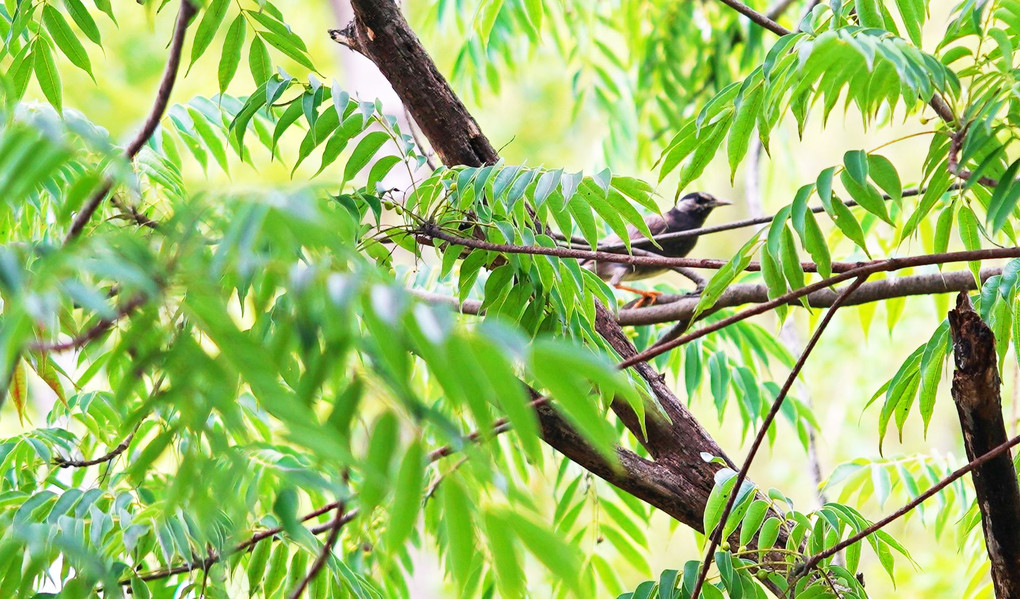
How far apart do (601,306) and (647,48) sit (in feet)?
6.92

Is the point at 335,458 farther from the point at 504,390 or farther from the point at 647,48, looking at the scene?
the point at 647,48

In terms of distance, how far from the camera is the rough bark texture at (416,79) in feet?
5.25

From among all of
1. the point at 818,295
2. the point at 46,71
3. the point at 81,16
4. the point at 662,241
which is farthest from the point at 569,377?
the point at 662,241

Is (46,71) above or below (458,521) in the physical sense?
above

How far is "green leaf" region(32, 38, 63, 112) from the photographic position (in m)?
1.56

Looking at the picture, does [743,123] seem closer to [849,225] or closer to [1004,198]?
[849,225]

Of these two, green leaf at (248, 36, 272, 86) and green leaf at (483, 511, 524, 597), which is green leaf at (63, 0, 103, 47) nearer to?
green leaf at (248, 36, 272, 86)

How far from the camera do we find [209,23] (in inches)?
56.4

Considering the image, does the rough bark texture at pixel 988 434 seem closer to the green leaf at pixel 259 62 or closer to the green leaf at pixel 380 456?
the green leaf at pixel 380 456

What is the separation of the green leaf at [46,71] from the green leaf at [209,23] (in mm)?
274

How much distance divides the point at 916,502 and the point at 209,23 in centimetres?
123

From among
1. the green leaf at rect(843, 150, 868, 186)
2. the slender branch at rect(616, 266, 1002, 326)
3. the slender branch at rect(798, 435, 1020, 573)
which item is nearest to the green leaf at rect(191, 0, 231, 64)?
the slender branch at rect(616, 266, 1002, 326)

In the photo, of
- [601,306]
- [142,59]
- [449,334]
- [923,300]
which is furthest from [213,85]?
[449,334]

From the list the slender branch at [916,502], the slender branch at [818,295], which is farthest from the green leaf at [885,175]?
the slender branch at [818,295]
